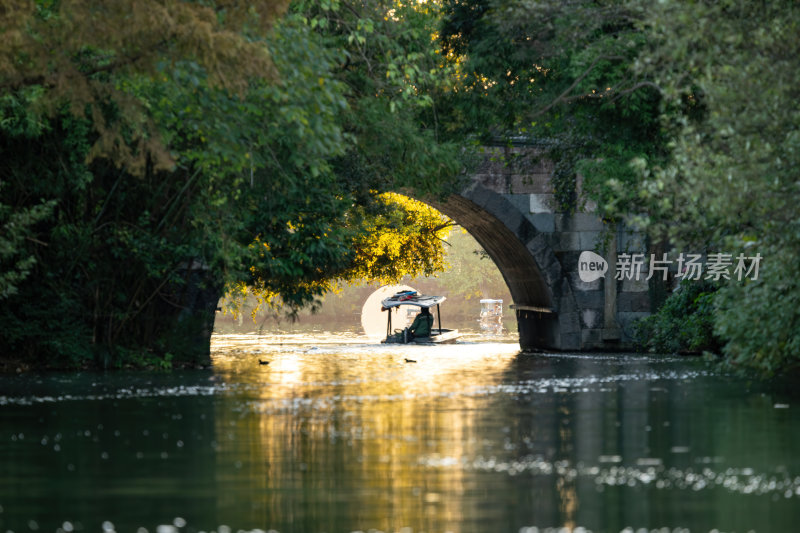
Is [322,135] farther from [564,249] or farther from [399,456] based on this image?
[564,249]

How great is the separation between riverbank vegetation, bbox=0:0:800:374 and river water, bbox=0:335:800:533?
7.12 feet

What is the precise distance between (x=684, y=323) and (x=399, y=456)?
17050 mm

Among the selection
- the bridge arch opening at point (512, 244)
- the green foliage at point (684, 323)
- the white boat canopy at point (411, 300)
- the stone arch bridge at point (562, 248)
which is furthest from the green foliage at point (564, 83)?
the white boat canopy at point (411, 300)

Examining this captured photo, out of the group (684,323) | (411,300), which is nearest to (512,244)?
(684,323)

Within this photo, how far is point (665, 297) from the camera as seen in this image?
94.5ft

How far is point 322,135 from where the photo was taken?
581 inches

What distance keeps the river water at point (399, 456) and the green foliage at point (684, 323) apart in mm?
5874

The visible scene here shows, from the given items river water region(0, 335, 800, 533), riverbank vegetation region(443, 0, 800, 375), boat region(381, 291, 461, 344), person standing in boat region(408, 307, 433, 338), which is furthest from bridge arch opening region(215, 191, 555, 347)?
river water region(0, 335, 800, 533)

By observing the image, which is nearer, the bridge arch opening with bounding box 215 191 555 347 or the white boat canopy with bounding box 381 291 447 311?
the bridge arch opening with bounding box 215 191 555 347

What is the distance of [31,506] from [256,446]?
124 inches

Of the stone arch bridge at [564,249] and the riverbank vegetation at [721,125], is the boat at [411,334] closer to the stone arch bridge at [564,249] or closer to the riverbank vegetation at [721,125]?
the stone arch bridge at [564,249]

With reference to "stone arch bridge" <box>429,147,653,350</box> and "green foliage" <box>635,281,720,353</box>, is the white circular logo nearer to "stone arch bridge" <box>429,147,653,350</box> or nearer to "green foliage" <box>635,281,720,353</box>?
"stone arch bridge" <box>429,147,653,350</box>

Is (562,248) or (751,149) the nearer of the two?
(751,149)

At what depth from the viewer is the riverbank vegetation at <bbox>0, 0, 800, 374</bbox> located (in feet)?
45.4
